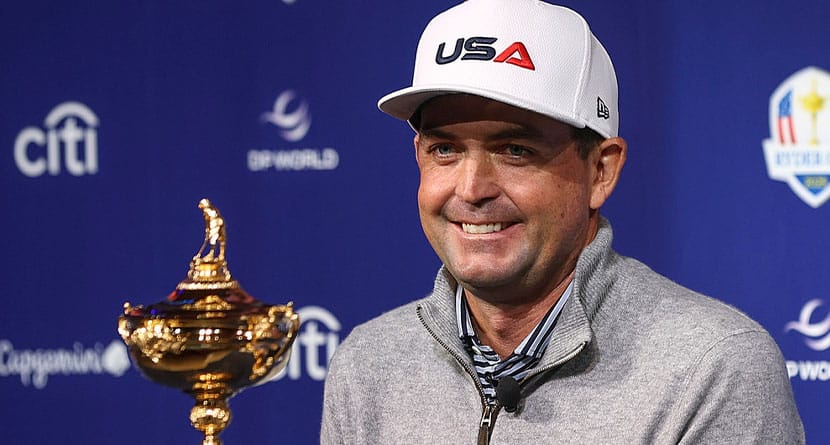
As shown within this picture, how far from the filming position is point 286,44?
2.83m

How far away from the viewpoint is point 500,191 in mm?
1576

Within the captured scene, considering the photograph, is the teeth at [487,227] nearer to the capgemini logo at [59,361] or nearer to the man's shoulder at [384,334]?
the man's shoulder at [384,334]

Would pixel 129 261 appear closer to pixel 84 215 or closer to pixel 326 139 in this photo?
pixel 84 215

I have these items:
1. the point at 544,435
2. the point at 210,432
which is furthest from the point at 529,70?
the point at 210,432

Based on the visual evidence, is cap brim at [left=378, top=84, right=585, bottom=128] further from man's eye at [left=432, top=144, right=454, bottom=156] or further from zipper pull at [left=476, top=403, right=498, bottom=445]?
zipper pull at [left=476, top=403, right=498, bottom=445]

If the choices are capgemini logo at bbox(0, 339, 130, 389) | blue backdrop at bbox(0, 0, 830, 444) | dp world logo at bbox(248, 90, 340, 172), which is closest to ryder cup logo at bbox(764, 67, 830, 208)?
blue backdrop at bbox(0, 0, 830, 444)

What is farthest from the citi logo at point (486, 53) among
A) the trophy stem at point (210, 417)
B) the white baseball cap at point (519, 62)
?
the trophy stem at point (210, 417)

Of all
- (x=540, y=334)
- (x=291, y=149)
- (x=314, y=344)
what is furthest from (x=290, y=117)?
(x=540, y=334)

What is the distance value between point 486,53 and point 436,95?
10 cm

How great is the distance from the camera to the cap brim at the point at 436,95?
150 centimetres

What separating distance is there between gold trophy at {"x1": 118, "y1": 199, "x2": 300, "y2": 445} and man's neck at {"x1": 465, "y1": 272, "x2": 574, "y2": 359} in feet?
1.06

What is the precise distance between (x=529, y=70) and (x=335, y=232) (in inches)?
52.8

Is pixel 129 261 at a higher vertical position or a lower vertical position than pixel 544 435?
higher

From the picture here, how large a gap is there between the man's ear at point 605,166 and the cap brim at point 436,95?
4.2 inches
